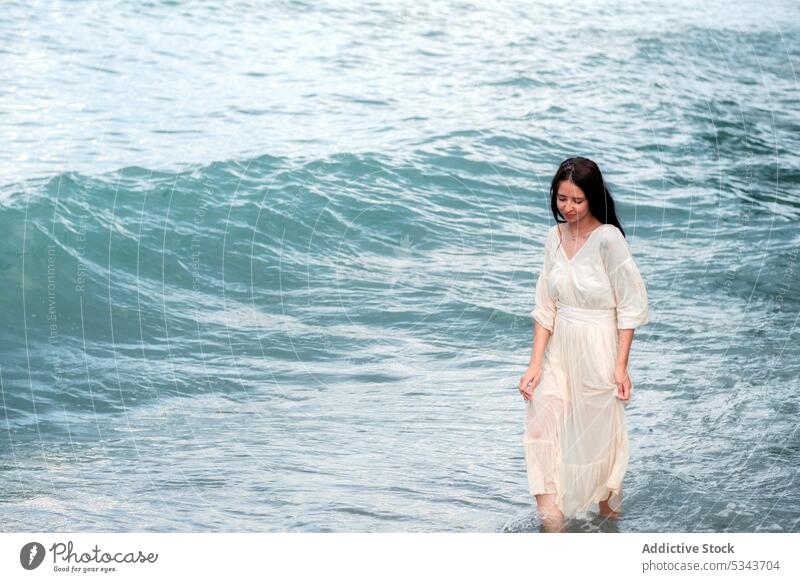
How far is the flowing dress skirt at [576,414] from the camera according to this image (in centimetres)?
478

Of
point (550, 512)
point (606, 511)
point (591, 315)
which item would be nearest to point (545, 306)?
point (591, 315)

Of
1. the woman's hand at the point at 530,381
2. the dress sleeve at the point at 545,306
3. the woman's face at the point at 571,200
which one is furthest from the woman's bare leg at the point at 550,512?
the woman's face at the point at 571,200

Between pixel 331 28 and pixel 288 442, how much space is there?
12.0m

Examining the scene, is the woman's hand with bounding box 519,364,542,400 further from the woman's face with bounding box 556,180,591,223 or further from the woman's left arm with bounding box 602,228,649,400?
the woman's face with bounding box 556,180,591,223

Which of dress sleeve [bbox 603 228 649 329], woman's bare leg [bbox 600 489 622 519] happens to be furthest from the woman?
woman's bare leg [bbox 600 489 622 519]

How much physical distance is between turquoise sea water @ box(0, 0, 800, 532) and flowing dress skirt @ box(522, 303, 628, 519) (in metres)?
0.38

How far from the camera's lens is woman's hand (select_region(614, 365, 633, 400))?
472cm

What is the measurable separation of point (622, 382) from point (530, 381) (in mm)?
368

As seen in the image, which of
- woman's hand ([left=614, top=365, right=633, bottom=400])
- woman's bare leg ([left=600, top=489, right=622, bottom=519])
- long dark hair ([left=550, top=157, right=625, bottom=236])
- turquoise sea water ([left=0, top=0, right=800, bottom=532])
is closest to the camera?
long dark hair ([left=550, top=157, right=625, bottom=236])

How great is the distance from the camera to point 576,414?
487cm

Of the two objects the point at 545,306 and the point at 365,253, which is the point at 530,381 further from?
the point at 365,253

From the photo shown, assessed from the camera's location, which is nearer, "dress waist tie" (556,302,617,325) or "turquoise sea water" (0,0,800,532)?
"dress waist tie" (556,302,617,325)
